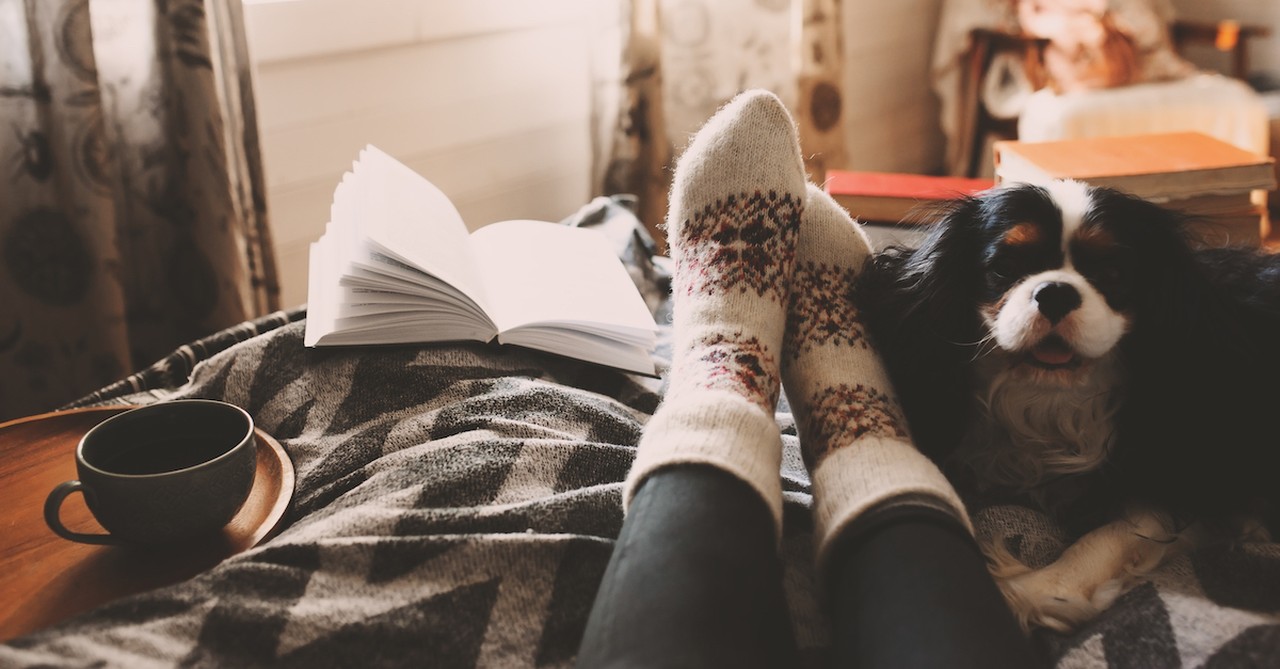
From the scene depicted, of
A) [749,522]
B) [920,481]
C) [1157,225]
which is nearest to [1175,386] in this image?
Answer: [1157,225]

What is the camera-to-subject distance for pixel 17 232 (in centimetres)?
117

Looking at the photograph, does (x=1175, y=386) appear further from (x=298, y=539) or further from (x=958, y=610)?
(x=298, y=539)

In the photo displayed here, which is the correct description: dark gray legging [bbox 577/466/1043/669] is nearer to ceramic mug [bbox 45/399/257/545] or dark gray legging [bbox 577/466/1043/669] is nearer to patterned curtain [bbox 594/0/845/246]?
ceramic mug [bbox 45/399/257/545]

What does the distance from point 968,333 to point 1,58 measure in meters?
1.08

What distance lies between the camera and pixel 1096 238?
76cm

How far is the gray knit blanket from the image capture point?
64 centimetres

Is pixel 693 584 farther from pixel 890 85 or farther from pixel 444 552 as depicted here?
pixel 890 85

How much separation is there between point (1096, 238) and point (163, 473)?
688mm

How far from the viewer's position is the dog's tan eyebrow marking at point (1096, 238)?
76 centimetres

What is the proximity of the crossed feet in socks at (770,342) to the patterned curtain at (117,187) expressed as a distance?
628 millimetres

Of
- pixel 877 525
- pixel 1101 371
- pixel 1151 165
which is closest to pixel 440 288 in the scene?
pixel 877 525

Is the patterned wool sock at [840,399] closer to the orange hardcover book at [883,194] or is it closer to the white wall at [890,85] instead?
the orange hardcover book at [883,194]

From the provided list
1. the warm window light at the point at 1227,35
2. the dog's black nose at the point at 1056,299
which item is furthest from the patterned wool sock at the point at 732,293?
the warm window light at the point at 1227,35

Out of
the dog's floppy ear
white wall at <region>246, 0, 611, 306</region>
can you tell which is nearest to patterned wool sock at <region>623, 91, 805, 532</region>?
the dog's floppy ear
